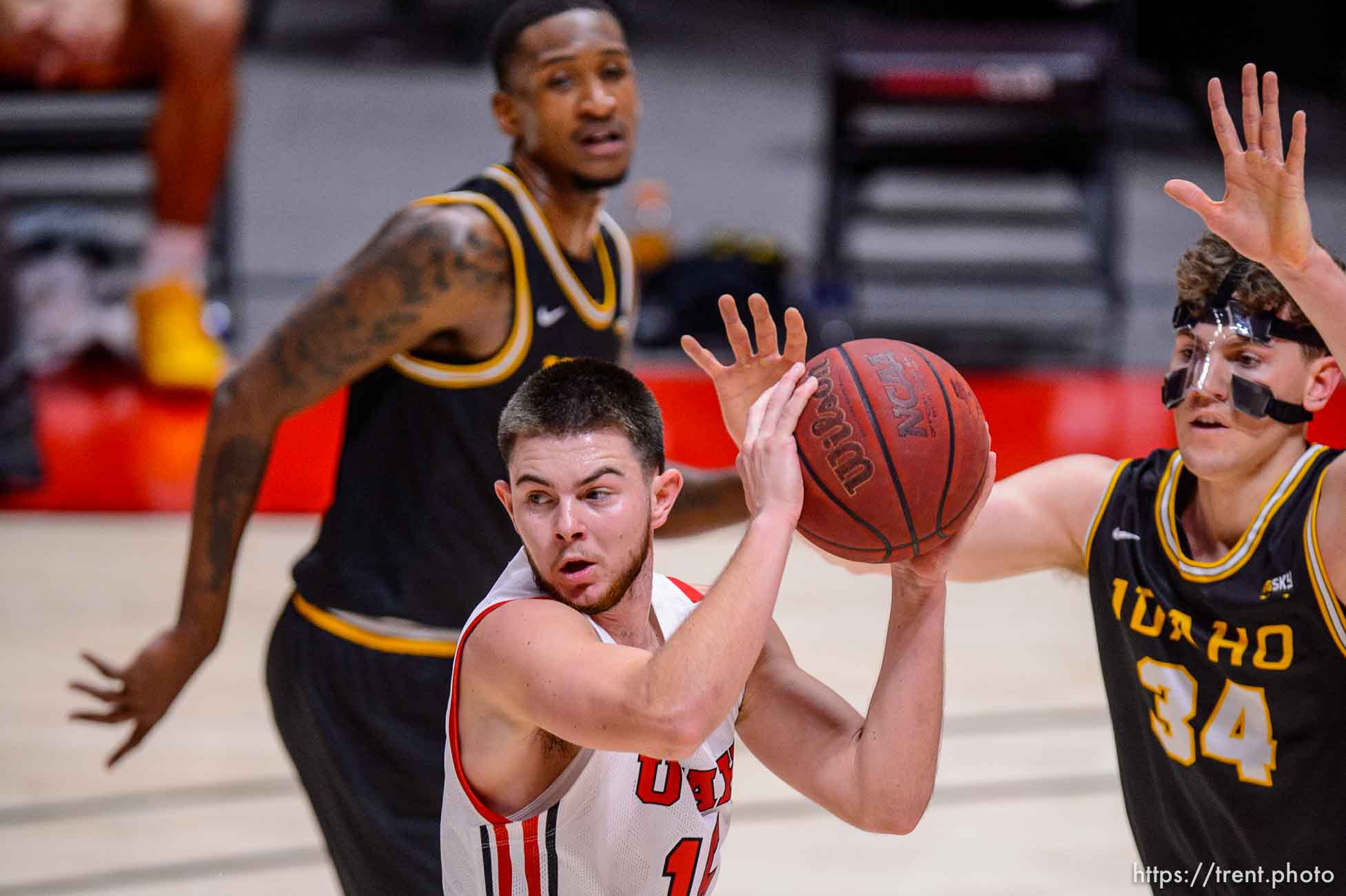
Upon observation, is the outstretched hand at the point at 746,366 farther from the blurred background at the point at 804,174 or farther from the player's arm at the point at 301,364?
the blurred background at the point at 804,174

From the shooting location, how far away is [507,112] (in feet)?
11.6

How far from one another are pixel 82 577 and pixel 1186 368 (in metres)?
5.02

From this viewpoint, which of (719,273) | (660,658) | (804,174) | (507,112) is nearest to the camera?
(660,658)

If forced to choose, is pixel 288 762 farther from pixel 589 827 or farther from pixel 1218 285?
pixel 1218 285

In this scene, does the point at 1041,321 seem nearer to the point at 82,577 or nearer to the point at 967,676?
the point at 967,676

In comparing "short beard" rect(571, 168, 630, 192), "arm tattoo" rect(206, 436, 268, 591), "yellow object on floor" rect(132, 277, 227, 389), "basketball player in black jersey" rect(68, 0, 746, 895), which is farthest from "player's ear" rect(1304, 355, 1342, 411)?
"yellow object on floor" rect(132, 277, 227, 389)

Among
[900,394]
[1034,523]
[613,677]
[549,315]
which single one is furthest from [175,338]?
[613,677]

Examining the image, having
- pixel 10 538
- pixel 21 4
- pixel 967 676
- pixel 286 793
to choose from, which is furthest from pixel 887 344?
pixel 21 4

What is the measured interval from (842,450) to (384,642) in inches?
47.9

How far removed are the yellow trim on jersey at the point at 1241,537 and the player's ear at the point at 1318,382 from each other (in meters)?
0.08

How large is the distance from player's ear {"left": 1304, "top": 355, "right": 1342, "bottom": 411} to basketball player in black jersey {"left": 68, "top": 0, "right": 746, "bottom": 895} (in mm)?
1085

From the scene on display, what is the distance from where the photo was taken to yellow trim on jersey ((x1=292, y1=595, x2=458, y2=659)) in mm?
3252

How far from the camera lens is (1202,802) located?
296 centimetres

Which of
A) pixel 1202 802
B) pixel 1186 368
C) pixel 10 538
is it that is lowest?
pixel 10 538
